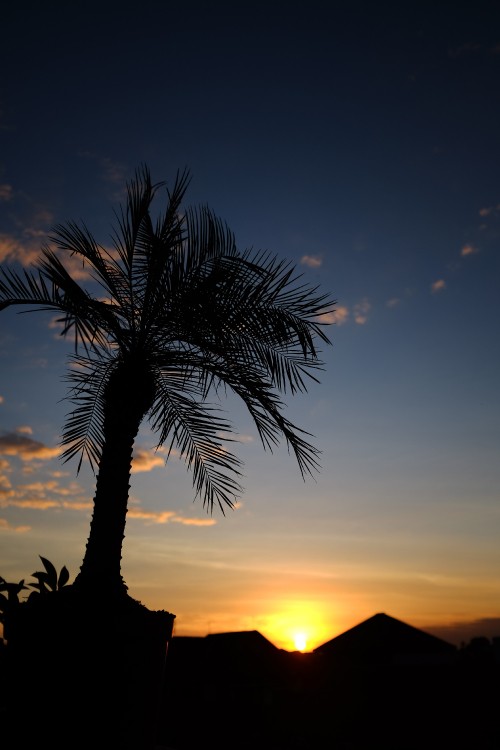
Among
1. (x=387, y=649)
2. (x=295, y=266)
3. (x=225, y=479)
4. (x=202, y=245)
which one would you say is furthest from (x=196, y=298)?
(x=387, y=649)

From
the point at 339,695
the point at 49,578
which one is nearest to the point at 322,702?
the point at 339,695

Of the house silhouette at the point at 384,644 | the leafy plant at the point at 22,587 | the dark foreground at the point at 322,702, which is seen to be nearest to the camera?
the leafy plant at the point at 22,587

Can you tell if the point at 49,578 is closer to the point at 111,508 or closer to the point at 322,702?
the point at 111,508

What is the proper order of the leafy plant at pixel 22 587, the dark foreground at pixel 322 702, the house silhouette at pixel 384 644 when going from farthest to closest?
the house silhouette at pixel 384 644
the dark foreground at pixel 322 702
the leafy plant at pixel 22 587

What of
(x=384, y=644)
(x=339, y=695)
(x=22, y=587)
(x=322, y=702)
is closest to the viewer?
(x=22, y=587)

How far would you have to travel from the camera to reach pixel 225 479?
6.23m

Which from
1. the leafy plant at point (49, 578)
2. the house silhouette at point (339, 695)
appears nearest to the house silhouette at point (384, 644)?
the house silhouette at point (339, 695)

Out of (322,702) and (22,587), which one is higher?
(22,587)

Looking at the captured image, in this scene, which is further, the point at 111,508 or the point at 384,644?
the point at 384,644

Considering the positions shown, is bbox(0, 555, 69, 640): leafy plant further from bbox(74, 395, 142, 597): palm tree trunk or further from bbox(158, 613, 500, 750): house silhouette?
bbox(158, 613, 500, 750): house silhouette

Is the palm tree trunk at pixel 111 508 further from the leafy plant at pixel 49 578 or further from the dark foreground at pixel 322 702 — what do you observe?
the dark foreground at pixel 322 702

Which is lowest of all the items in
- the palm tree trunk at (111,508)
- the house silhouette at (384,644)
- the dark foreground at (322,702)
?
the dark foreground at (322,702)

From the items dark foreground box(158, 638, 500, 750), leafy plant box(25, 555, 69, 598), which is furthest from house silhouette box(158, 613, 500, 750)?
leafy plant box(25, 555, 69, 598)

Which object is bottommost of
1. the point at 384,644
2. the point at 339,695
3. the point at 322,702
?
the point at 322,702
